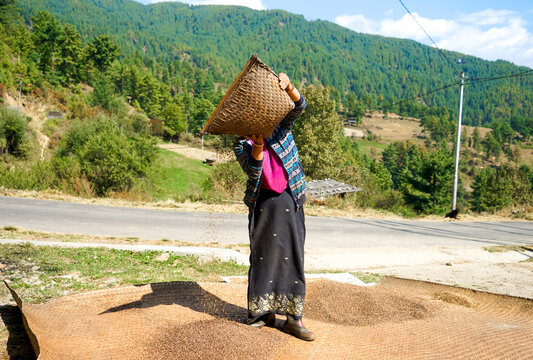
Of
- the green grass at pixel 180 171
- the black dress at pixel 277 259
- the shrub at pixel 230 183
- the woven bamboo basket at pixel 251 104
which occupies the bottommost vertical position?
the green grass at pixel 180 171

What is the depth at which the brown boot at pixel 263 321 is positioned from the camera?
11.0ft

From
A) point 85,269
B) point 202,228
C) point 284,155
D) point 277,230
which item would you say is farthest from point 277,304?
point 202,228

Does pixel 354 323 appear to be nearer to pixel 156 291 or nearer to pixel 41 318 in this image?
pixel 156 291

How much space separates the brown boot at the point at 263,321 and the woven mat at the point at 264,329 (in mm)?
61

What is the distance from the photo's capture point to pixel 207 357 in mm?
2680

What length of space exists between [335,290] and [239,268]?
83.7 inches

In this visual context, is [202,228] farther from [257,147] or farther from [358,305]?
[257,147]

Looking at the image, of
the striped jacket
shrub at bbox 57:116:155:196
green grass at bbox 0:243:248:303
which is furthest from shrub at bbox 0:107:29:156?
the striped jacket

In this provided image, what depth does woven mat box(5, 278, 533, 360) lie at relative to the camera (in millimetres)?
2848

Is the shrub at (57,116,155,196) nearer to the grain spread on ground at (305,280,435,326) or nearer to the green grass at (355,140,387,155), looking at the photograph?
the grain spread on ground at (305,280,435,326)

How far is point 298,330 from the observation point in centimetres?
318

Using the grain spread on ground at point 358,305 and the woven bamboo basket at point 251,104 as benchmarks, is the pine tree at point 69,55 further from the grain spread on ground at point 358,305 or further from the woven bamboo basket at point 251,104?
the woven bamboo basket at point 251,104

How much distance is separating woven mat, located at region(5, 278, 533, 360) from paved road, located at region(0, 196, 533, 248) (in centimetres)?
489

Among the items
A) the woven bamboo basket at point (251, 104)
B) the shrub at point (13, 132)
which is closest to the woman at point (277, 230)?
the woven bamboo basket at point (251, 104)
